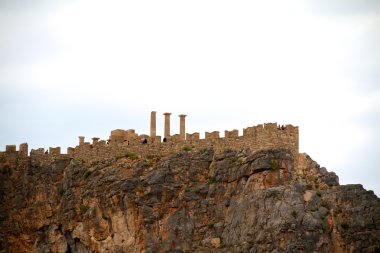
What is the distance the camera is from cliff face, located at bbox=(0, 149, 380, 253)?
138 meters

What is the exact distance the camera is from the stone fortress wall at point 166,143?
141 m

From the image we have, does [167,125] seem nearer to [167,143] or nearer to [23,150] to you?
[167,143]

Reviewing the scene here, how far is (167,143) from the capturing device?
148 metres

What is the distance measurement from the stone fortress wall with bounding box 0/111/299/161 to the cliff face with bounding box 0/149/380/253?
28.4 inches

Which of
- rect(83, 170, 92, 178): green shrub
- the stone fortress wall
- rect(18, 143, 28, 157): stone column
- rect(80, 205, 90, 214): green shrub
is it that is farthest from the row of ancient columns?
rect(18, 143, 28, 157): stone column

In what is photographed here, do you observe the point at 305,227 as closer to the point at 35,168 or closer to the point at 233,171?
the point at 233,171

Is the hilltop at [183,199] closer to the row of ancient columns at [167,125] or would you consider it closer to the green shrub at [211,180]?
the green shrub at [211,180]

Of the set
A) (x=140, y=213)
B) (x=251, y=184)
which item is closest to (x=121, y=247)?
(x=140, y=213)

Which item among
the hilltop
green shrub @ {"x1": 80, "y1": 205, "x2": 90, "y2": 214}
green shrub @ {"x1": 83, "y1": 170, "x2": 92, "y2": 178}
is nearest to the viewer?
the hilltop

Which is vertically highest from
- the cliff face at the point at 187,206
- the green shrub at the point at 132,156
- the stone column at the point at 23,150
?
the stone column at the point at 23,150

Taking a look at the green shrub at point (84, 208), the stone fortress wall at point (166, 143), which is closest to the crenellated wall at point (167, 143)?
the stone fortress wall at point (166, 143)

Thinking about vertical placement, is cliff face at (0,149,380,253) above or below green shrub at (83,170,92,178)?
below

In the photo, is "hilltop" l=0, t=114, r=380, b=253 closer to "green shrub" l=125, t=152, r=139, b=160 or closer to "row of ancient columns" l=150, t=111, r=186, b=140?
"green shrub" l=125, t=152, r=139, b=160

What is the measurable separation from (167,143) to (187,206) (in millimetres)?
6519
